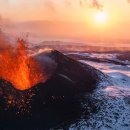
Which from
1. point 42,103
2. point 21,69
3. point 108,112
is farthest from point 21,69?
point 108,112

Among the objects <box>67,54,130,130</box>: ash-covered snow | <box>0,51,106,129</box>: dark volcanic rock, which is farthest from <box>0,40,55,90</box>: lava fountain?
<box>67,54,130,130</box>: ash-covered snow

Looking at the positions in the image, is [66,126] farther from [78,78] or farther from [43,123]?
[78,78]

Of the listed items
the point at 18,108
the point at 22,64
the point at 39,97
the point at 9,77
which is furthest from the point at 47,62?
the point at 18,108

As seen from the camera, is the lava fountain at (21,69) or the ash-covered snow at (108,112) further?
the lava fountain at (21,69)

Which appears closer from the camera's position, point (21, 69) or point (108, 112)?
point (108, 112)

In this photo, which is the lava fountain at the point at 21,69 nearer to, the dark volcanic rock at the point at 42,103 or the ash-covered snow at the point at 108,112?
the dark volcanic rock at the point at 42,103

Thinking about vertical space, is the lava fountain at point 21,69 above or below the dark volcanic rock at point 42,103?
above

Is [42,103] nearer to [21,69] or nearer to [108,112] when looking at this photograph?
[108,112]

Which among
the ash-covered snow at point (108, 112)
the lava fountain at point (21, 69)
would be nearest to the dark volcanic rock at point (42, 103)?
the ash-covered snow at point (108, 112)
